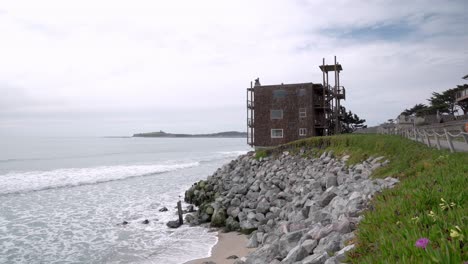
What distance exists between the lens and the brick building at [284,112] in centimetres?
3625

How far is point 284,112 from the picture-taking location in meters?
36.6

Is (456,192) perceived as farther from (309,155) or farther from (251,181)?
(309,155)

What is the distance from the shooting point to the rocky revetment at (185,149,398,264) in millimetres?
6473

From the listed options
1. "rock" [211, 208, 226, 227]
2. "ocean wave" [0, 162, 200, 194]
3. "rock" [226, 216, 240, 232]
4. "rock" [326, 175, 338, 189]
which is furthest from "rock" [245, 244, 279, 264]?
"ocean wave" [0, 162, 200, 194]

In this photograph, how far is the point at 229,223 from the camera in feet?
49.7

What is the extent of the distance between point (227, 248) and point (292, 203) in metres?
3.30

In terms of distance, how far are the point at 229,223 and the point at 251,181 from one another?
738 centimetres

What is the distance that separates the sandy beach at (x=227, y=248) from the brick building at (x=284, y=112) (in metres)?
23.0

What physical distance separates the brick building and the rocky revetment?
27.5ft

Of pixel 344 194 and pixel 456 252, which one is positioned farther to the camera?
pixel 344 194

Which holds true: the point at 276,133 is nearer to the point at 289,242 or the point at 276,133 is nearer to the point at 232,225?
the point at 232,225

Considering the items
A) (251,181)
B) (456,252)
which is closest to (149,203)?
(251,181)

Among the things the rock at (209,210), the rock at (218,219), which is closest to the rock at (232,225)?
the rock at (218,219)

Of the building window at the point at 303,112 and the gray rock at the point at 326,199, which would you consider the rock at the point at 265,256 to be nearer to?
the gray rock at the point at 326,199
